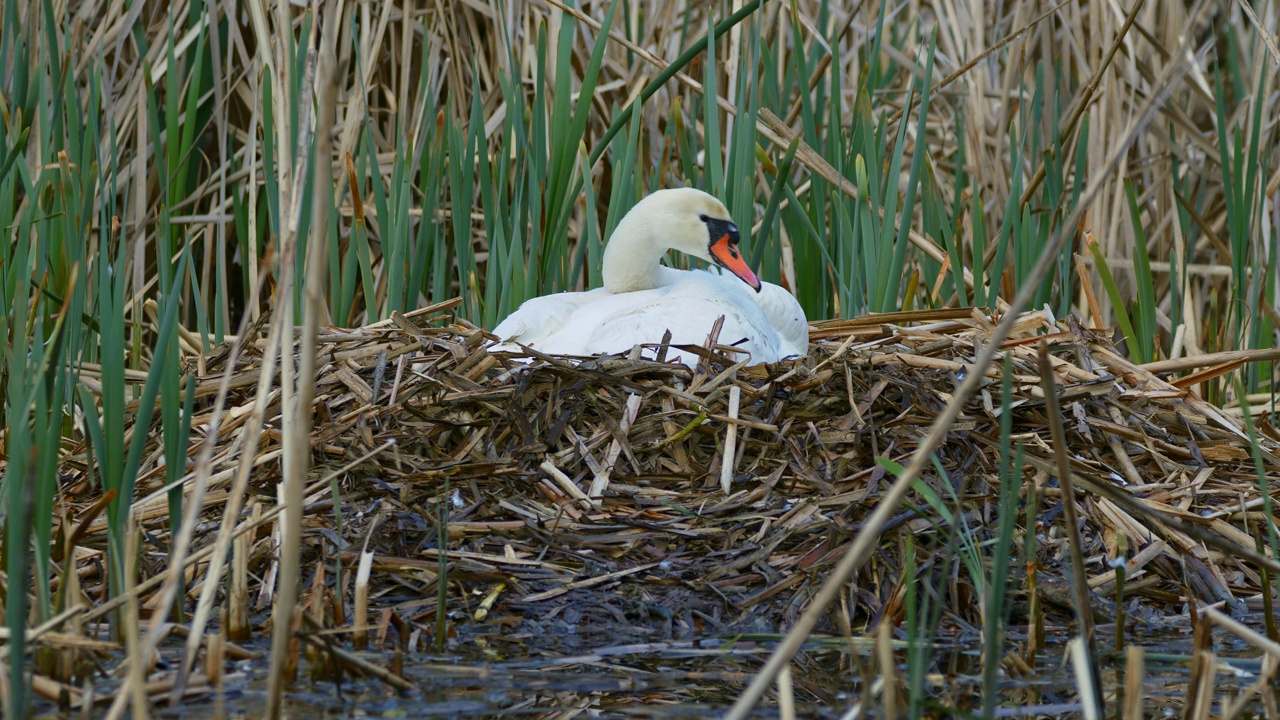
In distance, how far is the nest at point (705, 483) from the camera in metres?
2.35

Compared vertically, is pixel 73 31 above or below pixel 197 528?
above

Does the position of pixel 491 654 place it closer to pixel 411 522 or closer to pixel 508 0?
pixel 411 522

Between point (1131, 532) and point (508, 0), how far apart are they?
8.16 ft

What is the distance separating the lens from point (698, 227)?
3.57 metres

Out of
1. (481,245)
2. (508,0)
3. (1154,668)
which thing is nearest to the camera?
(1154,668)

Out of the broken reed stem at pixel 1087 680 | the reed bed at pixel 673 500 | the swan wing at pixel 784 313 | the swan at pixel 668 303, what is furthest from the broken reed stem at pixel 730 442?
the broken reed stem at pixel 1087 680

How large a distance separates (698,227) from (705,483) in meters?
1.05

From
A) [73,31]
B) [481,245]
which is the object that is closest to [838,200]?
[481,245]

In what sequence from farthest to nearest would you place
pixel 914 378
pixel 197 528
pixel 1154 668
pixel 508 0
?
1. pixel 508 0
2. pixel 914 378
3. pixel 197 528
4. pixel 1154 668

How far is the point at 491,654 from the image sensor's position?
2.13 meters

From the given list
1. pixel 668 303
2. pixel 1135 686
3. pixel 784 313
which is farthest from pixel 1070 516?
pixel 784 313

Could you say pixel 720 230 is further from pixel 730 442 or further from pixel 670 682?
pixel 670 682

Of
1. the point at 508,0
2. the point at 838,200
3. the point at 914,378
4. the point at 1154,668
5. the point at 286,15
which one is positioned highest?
the point at 508,0

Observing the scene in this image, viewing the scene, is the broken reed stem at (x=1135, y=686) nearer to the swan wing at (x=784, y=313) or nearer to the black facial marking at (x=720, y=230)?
the swan wing at (x=784, y=313)
